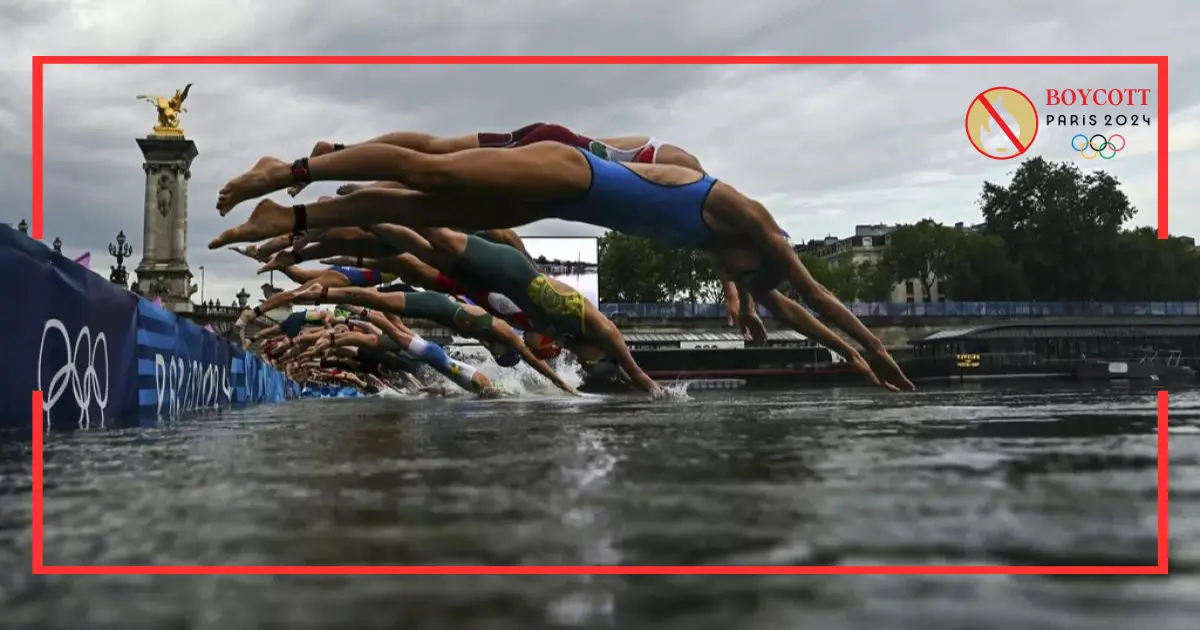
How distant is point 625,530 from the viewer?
1.94 m

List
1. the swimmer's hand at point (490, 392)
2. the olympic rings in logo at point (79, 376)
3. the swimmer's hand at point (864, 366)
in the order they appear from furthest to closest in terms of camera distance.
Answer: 1. the swimmer's hand at point (490, 392)
2. the swimmer's hand at point (864, 366)
3. the olympic rings in logo at point (79, 376)

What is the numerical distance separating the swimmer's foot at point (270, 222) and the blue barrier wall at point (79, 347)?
47.5 inches

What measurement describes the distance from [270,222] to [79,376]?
1.93m

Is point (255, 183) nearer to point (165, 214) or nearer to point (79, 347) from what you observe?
point (79, 347)

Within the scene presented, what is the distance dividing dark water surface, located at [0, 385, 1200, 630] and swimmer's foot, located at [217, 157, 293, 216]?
9.93ft

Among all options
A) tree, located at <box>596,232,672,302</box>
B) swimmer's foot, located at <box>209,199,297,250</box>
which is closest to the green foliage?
tree, located at <box>596,232,672,302</box>

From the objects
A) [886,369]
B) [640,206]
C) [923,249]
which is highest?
[923,249]

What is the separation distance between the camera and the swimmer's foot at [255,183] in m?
6.62

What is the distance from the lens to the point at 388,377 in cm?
3322

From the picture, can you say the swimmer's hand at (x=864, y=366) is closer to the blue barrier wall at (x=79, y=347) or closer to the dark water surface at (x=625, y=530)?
the dark water surface at (x=625, y=530)

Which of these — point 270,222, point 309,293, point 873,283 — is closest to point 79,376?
point 270,222

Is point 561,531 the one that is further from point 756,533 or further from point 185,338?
point 185,338

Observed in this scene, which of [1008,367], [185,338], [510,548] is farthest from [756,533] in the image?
[1008,367]

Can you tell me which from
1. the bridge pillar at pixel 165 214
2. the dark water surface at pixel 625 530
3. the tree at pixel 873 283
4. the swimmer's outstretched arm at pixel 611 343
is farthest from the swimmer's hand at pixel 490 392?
the tree at pixel 873 283
